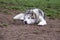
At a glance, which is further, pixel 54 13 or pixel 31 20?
pixel 54 13

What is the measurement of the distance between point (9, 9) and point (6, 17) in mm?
1716

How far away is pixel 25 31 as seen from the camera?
6.98 m

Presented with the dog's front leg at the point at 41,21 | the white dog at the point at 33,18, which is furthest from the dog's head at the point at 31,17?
the dog's front leg at the point at 41,21

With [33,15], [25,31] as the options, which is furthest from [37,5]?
[25,31]

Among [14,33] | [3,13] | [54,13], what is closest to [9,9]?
[3,13]

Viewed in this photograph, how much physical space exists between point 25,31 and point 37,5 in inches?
190

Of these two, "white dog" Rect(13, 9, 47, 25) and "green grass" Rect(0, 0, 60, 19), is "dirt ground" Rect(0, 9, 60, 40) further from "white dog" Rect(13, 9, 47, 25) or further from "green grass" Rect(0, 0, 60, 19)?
"green grass" Rect(0, 0, 60, 19)

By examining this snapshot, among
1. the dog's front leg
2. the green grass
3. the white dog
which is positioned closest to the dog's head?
the white dog

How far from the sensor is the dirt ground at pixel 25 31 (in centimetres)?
651

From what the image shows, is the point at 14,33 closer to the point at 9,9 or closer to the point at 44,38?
the point at 44,38

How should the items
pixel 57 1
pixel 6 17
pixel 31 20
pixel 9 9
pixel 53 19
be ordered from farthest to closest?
pixel 57 1 → pixel 9 9 → pixel 53 19 → pixel 6 17 → pixel 31 20

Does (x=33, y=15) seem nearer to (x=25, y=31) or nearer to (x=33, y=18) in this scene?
(x=33, y=18)

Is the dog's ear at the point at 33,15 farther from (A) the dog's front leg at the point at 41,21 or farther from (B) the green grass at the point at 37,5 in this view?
(B) the green grass at the point at 37,5

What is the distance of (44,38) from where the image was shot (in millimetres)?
6555
